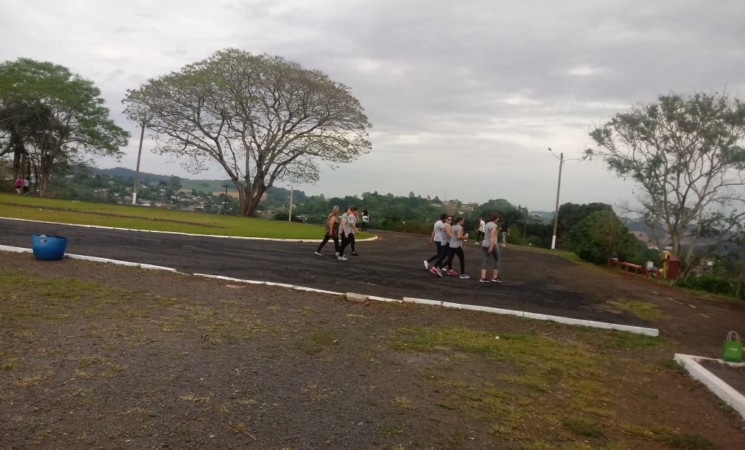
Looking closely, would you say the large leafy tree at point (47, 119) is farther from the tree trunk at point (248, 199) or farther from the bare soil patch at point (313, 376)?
the bare soil patch at point (313, 376)

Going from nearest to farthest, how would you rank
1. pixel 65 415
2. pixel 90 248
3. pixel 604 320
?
1. pixel 65 415
2. pixel 604 320
3. pixel 90 248

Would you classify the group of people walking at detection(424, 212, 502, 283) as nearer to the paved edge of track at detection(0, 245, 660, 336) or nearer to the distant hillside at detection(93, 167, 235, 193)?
the paved edge of track at detection(0, 245, 660, 336)

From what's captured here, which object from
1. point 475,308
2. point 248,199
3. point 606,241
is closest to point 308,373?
point 475,308

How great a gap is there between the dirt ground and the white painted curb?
12cm

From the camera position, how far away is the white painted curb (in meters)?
5.24

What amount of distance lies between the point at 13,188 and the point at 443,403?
1713 inches

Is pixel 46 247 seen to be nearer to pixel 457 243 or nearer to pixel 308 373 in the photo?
pixel 308 373

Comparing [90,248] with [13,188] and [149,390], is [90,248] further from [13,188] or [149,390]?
[13,188]

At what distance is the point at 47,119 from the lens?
1656 inches

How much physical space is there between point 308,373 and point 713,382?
414 centimetres

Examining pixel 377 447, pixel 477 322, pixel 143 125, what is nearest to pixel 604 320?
pixel 477 322

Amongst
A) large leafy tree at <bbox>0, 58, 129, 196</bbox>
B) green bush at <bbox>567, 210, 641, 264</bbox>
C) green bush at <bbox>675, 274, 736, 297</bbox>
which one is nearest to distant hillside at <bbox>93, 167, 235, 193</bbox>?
large leafy tree at <bbox>0, 58, 129, 196</bbox>

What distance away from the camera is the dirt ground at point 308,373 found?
375 centimetres

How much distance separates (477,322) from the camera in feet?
26.8
